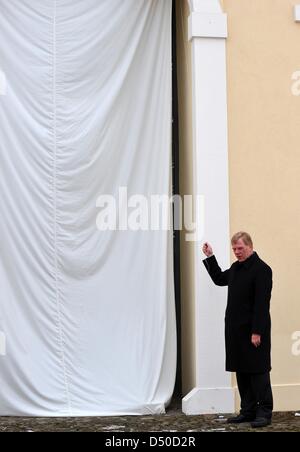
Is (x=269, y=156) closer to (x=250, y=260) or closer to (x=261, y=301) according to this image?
(x=250, y=260)

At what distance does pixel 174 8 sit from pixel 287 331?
3095 millimetres

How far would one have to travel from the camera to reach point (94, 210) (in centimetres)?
600

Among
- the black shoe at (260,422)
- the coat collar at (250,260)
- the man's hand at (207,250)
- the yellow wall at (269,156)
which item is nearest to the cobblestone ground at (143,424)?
the black shoe at (260,422)

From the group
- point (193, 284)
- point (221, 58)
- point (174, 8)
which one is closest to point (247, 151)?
point (221, 58)

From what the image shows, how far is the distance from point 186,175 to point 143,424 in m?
2.16

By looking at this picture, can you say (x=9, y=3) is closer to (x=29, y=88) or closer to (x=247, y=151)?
(x=29, y=88)

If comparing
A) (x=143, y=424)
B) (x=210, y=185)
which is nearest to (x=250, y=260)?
(x=210, y=185)

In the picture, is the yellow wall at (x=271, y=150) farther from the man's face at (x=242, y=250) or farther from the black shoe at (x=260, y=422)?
the black shoe at (x=260, y=422)

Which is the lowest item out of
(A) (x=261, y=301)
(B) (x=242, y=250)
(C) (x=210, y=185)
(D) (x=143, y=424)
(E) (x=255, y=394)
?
(D) (x=143, y=424)

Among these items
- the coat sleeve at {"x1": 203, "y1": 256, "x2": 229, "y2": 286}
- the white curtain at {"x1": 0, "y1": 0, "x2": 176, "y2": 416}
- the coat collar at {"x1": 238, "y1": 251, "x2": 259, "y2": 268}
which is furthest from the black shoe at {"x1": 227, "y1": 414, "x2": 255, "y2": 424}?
the coat collar at {"x1": 238, "y1": 251, "x2": 259, "y2": 268}

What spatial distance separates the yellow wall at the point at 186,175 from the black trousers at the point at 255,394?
64 centimetres

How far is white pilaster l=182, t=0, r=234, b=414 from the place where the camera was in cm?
580

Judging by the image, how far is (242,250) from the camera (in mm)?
5340
